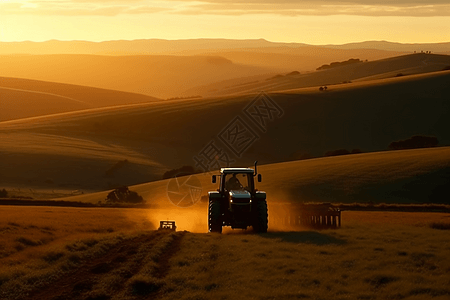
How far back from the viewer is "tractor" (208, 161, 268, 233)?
92.1ft

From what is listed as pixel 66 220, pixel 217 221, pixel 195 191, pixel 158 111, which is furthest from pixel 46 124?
pixel 217 221

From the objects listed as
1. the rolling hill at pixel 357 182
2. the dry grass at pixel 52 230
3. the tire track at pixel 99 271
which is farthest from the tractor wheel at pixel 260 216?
the rolling hill at pixel 357 182

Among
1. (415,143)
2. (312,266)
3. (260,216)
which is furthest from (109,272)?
(415,143)

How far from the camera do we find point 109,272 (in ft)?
60.4

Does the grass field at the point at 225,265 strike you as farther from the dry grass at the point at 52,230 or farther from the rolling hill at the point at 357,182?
the rolling hill at the point at 357,182

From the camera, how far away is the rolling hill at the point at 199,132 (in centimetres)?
8500

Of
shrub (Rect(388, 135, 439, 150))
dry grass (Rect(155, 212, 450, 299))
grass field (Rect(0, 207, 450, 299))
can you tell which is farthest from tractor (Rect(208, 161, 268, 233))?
shrub (Rect(388, 135, 439, 150))

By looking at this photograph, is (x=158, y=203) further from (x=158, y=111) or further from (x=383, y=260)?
(x=158, y=111)

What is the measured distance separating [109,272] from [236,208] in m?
10.1

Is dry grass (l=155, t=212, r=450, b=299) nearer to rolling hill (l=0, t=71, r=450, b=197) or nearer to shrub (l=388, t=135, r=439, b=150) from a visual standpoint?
rolling hill (l=0, t=71, r=450, b=197)

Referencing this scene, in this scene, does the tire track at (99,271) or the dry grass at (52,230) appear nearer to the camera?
the tire track at (99,271)

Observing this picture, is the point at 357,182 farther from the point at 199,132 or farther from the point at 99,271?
the point at 199,132

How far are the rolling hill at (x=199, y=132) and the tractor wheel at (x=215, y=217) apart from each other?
51.1 meters

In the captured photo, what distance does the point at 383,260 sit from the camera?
20375 millimetres
